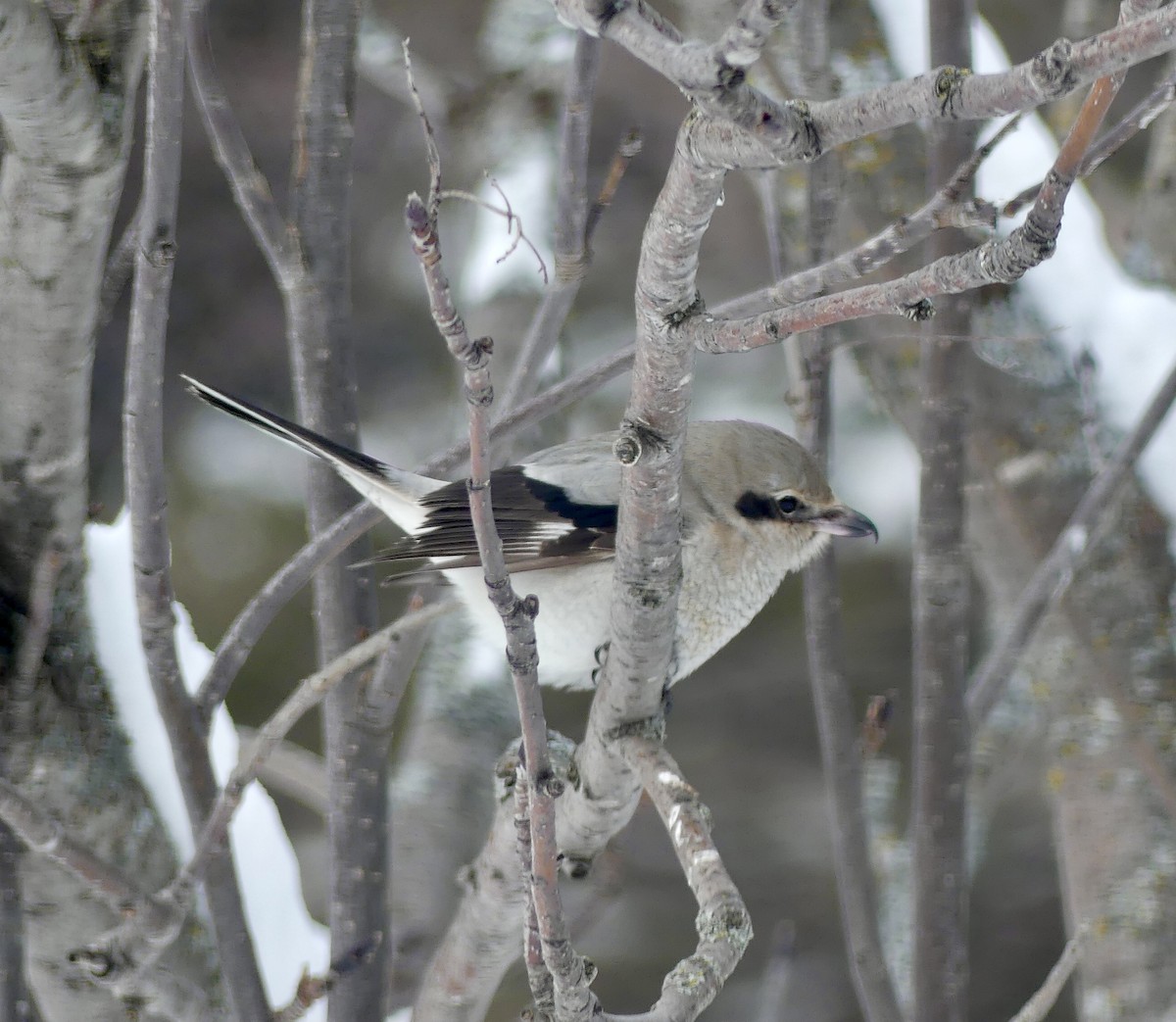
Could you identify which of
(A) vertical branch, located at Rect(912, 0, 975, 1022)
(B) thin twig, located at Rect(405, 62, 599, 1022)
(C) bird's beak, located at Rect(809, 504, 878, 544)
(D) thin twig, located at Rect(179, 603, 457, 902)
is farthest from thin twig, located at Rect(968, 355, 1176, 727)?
(B) thin twig, located at Rect(405, 62, 599, 1022)

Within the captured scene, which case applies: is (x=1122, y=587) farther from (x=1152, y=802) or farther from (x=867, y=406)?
(x=867, y=406)

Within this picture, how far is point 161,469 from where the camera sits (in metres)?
1.91

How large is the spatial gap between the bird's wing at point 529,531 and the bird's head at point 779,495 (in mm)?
262

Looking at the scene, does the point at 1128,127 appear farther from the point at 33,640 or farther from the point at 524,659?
the point at 33,640

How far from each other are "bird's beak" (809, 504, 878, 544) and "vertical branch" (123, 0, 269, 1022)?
1.44 m

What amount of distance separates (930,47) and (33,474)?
1863 millimetres

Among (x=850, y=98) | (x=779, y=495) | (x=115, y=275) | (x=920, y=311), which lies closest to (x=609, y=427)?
(x=779, y=495)

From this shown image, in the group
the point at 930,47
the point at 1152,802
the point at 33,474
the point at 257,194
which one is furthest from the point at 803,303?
the point at 1152,802

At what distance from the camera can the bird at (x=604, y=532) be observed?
2.74 metres

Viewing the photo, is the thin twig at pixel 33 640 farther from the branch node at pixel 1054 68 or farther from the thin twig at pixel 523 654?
the branch node at pixel 1054 68

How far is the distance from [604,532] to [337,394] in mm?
687

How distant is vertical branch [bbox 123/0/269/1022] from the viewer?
67.4 inches

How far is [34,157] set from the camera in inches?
79.9

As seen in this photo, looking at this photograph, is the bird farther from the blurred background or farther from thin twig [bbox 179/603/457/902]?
the blurred background
